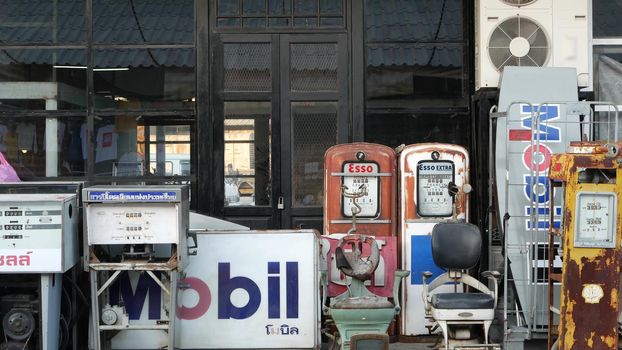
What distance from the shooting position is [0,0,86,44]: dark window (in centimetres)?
951

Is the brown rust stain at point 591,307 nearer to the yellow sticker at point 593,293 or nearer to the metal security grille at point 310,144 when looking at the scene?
the yellow sticker at point 593,293

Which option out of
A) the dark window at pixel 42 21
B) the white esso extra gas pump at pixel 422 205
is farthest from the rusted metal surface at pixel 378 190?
the dark window at pixel 42 21

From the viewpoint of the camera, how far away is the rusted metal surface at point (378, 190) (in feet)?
26.5

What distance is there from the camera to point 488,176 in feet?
29.0

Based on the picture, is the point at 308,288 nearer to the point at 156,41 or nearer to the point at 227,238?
the point at 227,238

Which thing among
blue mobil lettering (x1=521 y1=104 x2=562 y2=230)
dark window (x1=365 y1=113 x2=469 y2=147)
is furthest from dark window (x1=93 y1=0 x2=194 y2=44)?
blue mobil lettering (x1=521 y1=104 x2=562 y2=230)

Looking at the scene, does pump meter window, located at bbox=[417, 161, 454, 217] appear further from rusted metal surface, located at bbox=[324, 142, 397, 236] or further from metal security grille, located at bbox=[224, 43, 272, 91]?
metal security grille, located at bbox=[224, 43, 272, 91]

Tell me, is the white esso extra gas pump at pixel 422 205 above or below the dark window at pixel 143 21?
below

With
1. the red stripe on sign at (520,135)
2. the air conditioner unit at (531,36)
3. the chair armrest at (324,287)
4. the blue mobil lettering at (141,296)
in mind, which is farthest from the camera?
the air conditioner unit at (531,36)

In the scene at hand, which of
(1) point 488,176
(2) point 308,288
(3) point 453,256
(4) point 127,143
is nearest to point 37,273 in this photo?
(2) point 308,288

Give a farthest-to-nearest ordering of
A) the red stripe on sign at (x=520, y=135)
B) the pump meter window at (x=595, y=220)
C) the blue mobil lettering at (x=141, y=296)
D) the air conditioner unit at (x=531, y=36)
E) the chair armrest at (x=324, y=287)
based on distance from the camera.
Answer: the air conditioner unit at (x=531, y=36) < the red stripe on sign at (x=520, y=135) < the chair armrest at (x=324, y=287) < the blue mobil lettering at (x=141, y=296) < the pump meter window at (x=595, y=220)

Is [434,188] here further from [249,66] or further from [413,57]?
[249,66]

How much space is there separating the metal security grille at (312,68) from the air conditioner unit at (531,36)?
5.44 ft

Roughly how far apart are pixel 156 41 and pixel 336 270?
3.55m
